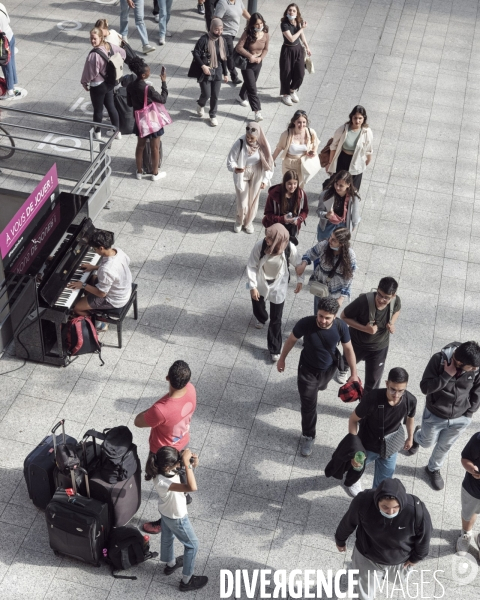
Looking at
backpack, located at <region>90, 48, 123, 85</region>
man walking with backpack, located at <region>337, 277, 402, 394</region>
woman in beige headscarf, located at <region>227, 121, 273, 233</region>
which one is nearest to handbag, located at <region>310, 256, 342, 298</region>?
man walking with backpack, located at <region>337, 277, 402, 394</region>

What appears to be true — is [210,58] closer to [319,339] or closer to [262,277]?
[262,277]

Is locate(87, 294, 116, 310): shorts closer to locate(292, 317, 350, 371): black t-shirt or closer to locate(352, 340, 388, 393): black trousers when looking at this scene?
locate(292, 317, 350, 371): black t-shirt

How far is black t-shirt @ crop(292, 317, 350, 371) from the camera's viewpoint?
7457mm

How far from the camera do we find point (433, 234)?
37.5ft

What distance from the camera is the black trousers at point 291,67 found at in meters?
13.5

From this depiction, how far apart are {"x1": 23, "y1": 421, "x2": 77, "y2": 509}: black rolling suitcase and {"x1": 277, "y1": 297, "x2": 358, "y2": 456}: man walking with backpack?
2308 millimetres

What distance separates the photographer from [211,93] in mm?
13188

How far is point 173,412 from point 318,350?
1.59 m

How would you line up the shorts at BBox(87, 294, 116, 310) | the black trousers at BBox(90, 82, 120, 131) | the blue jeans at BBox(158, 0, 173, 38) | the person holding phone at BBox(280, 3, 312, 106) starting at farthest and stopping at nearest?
the blue jeans at BBox(158, 0, 173, 38), the person holding phone at BBox(280, 3, 312, 106), the black trousers at BBox(90, 82, 120, 131), the shorts at BBox(87, 294, 116, 310)

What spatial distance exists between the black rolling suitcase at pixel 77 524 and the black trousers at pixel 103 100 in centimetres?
734

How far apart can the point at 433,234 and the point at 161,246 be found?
3960mm

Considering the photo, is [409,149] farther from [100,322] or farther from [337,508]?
[337,508]

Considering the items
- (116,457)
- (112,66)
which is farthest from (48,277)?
(112,66)

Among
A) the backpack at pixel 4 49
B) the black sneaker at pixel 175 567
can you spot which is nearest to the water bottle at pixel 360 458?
the black sneaker at pixel 175 567
